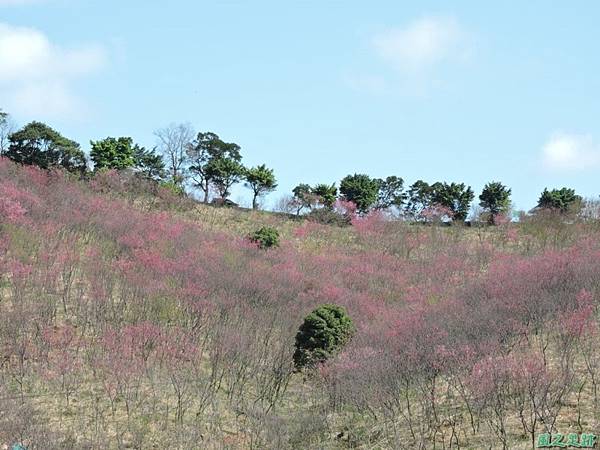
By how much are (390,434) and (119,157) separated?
24.9 m

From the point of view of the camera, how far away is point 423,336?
46.9ft

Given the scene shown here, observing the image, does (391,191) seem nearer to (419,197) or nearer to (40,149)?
(419,197)

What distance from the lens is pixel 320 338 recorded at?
50.0 feet

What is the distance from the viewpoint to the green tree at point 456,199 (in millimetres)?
35531

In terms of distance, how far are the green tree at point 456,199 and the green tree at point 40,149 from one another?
19608mm

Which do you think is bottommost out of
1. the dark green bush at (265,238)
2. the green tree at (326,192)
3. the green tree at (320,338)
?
the green tree at (320,338)

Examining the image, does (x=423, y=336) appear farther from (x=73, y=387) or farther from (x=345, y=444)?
(x=73, y=387)

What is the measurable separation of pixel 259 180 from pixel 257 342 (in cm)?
2124

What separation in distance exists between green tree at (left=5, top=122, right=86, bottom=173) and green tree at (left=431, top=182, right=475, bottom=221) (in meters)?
19.6

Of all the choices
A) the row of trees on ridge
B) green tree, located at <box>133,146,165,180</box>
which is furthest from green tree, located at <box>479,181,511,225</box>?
green tree, located at <box>133,146,165,180</box>

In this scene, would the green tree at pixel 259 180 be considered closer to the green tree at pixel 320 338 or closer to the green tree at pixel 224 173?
the green tree at pixel 224 173

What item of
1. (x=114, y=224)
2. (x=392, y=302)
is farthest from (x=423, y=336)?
(x=114, y=224)

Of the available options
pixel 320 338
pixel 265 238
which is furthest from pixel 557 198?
pixel 320 338

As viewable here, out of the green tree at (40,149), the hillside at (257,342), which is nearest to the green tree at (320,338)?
the hillside at (257,342)
